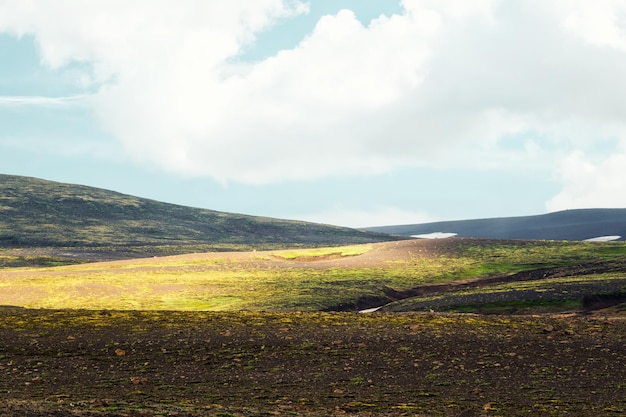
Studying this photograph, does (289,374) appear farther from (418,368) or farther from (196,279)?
(196,279)

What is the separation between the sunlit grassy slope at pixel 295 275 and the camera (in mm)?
70188

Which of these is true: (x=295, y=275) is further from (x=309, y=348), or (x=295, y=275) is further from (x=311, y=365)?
(x=311, y=365)

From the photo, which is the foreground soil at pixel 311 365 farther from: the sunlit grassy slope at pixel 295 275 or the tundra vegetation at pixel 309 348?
the sunlit grassy slope at pixel 295 275

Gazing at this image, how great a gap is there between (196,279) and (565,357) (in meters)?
51.2

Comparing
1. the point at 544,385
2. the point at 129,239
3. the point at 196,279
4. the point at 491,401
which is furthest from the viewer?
the point at 129,239

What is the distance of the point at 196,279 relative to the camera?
82312mm

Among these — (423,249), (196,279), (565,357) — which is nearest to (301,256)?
(423,249)

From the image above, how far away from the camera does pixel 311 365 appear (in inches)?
1430

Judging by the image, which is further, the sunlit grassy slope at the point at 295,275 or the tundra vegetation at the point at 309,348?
the sunlit grassy slope at the point at 295,275

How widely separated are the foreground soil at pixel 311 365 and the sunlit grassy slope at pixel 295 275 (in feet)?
64.7

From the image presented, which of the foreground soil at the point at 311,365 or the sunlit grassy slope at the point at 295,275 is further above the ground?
the sunlit grassy slope at the point at 295,275

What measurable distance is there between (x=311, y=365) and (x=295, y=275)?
5128 centimetres

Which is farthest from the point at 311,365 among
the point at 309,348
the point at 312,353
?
the point at 309,348

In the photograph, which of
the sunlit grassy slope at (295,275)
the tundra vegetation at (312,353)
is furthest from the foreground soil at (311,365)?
the sunlit grassy slope at (295,275)
